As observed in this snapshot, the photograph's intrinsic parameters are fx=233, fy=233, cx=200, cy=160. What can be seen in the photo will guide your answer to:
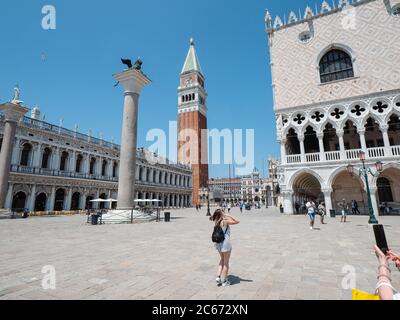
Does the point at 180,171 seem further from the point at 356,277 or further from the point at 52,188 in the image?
the point at 356,277

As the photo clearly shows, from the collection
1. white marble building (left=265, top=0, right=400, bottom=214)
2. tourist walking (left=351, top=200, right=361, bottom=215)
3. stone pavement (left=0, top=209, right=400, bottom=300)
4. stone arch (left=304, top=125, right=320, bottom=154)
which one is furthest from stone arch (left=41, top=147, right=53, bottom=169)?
tourist walking (left=351, top=200, right=361, bottom=215)

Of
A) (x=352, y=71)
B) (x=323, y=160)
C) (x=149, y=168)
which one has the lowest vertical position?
(x=323, y=160)

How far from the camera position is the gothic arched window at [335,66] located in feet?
77.8

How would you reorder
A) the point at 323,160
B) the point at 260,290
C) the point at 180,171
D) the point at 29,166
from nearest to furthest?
1. the point at 260,290
2. the point at 323,160
3. the point at 29,166
4. the point at 180,171

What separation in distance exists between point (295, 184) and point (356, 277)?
68.4 feet

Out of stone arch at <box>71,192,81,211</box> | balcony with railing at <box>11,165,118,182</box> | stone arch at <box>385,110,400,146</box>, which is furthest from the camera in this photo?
stone arch at <box>71,192,81,211</box>

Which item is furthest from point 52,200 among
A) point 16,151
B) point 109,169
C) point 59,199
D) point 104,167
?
point 109,169

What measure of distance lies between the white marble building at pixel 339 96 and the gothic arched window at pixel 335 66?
0.09 metres

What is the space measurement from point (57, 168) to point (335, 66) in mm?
37088

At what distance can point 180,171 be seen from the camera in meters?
66.9

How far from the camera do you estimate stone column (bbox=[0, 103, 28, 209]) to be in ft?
72.2

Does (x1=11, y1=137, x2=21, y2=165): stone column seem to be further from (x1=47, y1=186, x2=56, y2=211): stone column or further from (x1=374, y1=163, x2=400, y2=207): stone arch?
(x1=374, y1=163, x2=400, y2=207): stone arch

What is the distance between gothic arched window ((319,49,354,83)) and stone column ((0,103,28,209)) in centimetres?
3184
